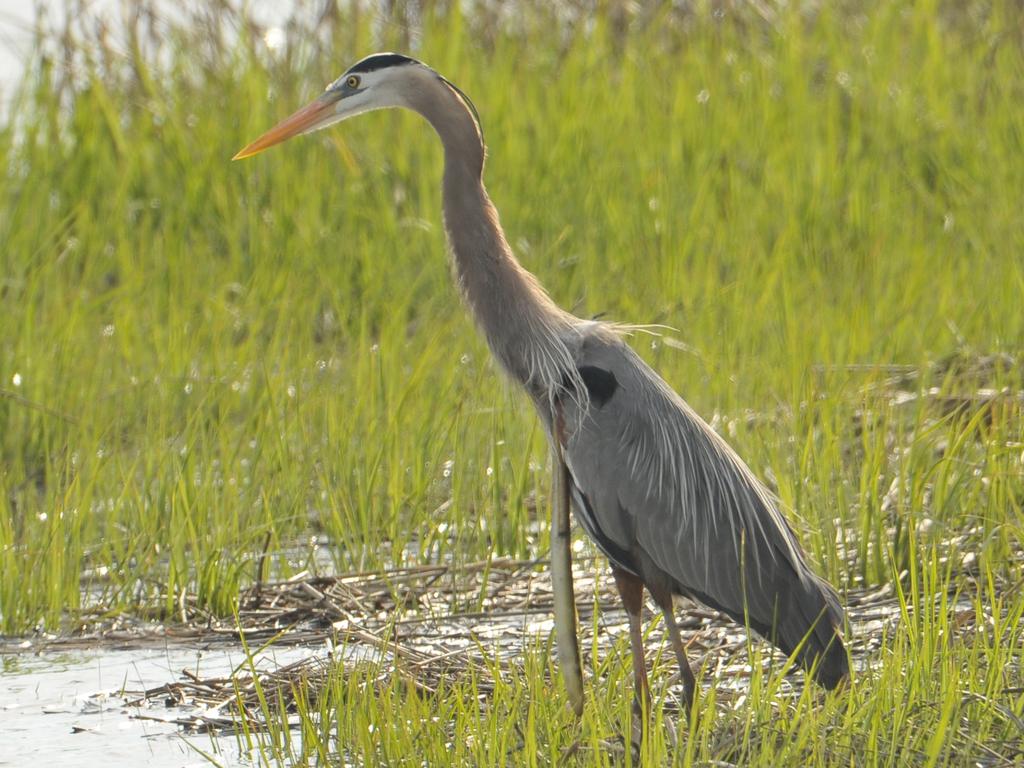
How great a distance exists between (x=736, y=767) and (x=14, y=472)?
339cm

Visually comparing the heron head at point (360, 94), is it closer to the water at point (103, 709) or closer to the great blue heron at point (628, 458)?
the great blue heron at point (628, 458)

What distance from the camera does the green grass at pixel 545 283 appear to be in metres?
4.00

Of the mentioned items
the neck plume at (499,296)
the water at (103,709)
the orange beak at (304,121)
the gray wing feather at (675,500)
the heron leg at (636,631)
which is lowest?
the water at (103,709)

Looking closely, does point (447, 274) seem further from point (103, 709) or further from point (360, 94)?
point (103, 709)

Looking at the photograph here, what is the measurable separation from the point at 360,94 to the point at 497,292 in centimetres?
80

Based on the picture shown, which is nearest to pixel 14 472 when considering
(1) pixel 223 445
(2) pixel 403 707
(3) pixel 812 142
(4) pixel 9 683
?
(1) pixel 223 445

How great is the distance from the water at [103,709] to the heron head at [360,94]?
141cm

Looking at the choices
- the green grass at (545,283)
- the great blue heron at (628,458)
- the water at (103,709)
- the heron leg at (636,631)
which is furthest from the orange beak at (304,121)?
the heron leg at (636,631)

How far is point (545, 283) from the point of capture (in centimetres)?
746

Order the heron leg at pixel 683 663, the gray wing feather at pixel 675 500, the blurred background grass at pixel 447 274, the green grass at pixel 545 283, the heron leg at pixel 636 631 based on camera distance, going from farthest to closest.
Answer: the blurred background grass at pixel 447 274
the gray wing feather at pixel 675 500
the green grass at pixel 545 283
the heron leg at pixel 683 663
the heron leg at pixel 636 631

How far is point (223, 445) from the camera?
5.41 metres

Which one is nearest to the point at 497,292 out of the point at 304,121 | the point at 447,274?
the point at 304,121

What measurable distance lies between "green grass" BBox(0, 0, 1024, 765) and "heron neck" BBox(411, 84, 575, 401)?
2.49 feet

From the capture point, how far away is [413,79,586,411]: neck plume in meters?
4.26
